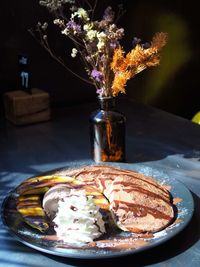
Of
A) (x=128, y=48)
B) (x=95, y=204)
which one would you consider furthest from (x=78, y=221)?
(x=128, y=48)

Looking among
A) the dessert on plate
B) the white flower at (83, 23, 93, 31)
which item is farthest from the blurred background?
the dessert on plate

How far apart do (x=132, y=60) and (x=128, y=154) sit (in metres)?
0.38

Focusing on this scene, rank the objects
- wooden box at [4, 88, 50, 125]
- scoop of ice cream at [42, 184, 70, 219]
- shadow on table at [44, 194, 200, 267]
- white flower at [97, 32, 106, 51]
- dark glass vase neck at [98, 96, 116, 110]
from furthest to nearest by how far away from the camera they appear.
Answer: wooden box at [4, 88, 50, 125], dark glass vase neck at [98, 96, 116, 110], white flower at [97, 32, 106, 51], scoop of ice cream at [42, 184, 70, 219], shadow on table at [44, 194, 200, 267]

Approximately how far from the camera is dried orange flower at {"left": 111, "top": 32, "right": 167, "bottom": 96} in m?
1.15

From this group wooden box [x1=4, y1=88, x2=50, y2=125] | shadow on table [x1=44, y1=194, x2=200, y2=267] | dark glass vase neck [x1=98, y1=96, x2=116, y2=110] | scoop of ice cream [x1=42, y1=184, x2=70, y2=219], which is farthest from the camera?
wooden box [x1=4, y1=88, x2=50, y2=125]

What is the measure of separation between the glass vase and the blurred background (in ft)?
2.26

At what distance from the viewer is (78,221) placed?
2.88 feet

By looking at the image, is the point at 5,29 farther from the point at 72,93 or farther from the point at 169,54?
the point at 169,54

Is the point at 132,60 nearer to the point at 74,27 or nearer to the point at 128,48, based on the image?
the point at 74,27

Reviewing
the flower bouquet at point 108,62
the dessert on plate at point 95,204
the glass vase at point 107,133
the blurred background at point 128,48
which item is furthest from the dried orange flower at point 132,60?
the blurred background at point 128,48

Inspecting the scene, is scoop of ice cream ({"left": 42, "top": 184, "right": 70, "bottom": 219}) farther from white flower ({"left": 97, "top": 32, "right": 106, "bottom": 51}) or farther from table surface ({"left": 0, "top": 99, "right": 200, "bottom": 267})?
white flower ({"left": 97, "top": 32, "right": 106, "bottom": 51})

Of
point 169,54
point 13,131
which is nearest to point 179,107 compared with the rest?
point 169,54

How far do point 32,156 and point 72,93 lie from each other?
65 centimetres

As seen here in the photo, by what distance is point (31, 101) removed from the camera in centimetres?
174
